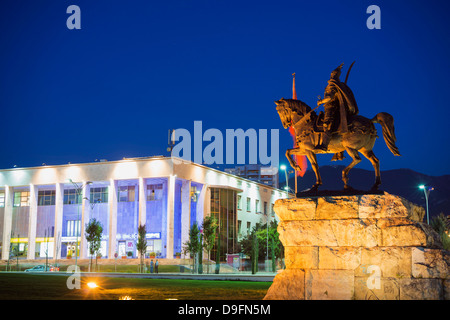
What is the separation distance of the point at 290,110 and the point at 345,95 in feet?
5.91

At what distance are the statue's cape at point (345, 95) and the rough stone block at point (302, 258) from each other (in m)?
4.22

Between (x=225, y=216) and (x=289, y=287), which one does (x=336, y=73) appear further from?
(x=225, y=216)

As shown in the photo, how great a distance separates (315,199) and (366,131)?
2.55 meters

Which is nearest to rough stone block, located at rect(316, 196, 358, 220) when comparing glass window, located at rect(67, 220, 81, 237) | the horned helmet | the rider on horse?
the rider on horse

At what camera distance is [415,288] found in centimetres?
1132

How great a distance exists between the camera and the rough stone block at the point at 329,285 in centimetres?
1197

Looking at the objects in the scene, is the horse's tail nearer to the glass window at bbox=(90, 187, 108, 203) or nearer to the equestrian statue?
the equestrian statue

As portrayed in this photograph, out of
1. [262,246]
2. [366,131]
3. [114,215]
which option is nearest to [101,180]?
[114,215]

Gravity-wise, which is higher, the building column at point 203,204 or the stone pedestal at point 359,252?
the building column at point 203,204

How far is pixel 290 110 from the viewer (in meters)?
15.0

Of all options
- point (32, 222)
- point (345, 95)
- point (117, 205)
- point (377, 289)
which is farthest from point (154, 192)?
point (377, 289)

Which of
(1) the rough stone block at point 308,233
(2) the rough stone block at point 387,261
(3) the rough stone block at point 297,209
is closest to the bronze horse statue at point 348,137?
(3) the rough stone block at point 297,209

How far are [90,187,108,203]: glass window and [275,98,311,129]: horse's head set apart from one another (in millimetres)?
67514

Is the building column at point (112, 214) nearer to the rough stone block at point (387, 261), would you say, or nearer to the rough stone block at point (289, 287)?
the rough stone block at point (289, 287)
